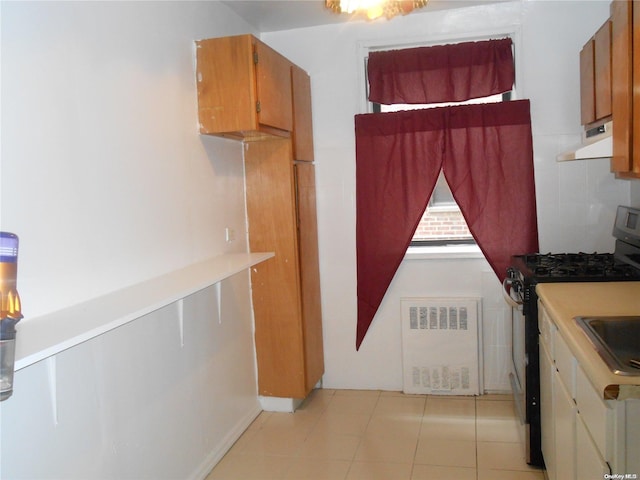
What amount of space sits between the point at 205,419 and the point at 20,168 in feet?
5.44

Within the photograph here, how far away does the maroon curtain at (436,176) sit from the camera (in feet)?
11.7

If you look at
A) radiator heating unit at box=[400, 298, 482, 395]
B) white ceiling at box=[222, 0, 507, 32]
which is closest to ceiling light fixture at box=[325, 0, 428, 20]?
white ceiling at box=[222, 0, 507, 32]

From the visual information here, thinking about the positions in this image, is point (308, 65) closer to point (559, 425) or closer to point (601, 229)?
point (601, 229)

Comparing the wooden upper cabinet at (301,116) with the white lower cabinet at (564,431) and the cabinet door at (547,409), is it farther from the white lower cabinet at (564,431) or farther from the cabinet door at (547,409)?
the white lower cabinet at (564,431)

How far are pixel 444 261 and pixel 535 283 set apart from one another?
111 cm

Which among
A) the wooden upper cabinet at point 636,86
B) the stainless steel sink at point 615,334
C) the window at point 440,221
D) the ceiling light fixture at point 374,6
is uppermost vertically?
the ceiling light fixture at point 374,6

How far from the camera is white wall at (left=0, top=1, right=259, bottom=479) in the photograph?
1.77m

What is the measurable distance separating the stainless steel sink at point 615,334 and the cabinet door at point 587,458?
0.27 meters

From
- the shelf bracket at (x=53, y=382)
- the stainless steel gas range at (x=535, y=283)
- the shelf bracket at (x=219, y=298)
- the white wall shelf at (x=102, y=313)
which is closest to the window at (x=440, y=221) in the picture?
the stainless steel gas range at (x=535, y=283)

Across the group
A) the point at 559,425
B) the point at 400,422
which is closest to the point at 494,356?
the point at 400,422

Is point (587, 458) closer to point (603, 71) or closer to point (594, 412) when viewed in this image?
point (594, 412)

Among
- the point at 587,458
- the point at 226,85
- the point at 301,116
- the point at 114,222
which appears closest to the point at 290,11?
the point at 301,116

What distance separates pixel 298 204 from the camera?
141 inches

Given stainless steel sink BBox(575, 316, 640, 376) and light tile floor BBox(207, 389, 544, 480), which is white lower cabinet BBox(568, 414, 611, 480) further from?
light tile floor BBox(207, 389, 544, 480)
